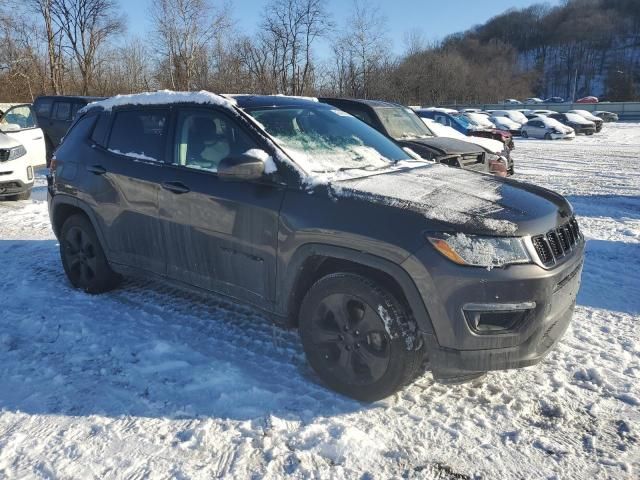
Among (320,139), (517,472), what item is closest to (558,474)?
(517,472)

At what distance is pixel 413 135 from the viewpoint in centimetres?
899

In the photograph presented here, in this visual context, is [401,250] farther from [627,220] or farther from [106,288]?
[627,220]

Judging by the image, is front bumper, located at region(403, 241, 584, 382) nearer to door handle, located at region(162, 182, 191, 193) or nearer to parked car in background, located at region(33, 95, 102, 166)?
door handle, located at region(162, 182, 191, 193)

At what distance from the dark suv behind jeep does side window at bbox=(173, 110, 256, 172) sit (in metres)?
0.01

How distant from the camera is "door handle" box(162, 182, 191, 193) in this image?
372cm

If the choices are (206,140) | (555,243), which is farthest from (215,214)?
(555,243)

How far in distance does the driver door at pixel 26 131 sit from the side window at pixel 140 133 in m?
5.83

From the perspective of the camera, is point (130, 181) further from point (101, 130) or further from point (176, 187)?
point (101, 130)

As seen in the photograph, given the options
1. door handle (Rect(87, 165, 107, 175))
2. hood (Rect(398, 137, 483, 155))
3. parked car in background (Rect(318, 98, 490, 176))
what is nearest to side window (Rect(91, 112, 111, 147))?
door handle (Rect(87, 165, 107, 175))

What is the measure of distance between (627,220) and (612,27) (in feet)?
432

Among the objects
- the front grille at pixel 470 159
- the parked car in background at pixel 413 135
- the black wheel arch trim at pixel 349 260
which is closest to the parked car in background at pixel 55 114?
the parked car in background at pixel 413 135

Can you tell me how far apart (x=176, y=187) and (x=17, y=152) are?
670 centimetres

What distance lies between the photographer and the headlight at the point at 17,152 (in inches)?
348

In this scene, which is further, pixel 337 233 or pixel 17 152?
pixel 17 152
